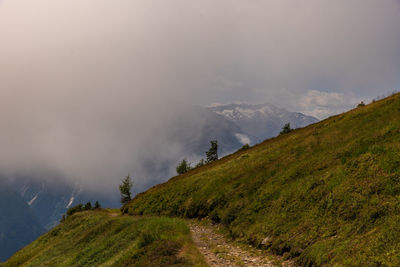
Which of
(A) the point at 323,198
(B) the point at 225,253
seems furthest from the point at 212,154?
(B) the point at 225,253

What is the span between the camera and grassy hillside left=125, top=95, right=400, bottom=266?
13.8 m

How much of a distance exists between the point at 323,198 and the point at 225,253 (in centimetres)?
860

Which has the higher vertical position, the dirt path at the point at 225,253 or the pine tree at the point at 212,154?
the pine tree at the point at 212,154

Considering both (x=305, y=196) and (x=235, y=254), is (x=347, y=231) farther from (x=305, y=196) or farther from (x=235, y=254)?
(x=235, y=254)

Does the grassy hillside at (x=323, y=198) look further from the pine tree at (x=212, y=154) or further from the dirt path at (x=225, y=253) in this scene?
the pine tree at (x=212, y=154)

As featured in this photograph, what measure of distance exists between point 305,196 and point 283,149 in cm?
Answer: 1986

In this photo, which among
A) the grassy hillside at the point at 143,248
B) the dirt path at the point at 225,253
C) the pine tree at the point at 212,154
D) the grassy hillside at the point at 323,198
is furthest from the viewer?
the pine tree at the point at 212,154

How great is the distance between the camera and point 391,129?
26.9m

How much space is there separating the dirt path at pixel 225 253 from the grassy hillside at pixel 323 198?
1127mm

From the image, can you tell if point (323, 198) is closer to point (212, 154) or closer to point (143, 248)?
point (143, 248)

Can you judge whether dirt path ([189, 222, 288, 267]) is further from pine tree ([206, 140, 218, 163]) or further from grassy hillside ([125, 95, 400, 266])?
pine tree ([206, 140, 218, 163])

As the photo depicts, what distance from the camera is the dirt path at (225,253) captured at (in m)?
16.2

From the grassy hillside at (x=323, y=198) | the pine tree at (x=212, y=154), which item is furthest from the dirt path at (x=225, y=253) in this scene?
the pine tree at (x=212, y=154)

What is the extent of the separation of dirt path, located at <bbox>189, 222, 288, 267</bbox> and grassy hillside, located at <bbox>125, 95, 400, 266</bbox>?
3.70 ft
